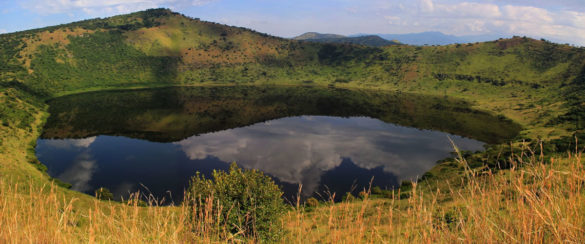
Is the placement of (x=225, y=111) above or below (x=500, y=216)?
below

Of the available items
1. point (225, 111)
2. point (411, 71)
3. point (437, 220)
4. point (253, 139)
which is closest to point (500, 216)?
point (437, 220)

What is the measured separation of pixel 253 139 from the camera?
8181 centimetres

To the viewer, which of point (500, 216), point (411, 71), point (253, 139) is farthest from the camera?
point (411, 71)

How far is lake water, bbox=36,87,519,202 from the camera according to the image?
183 ft

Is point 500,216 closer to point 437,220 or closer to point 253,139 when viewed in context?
point 437,220

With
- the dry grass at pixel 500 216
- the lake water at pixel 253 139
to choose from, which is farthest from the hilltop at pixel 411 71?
the dry grass at pixel 500 216

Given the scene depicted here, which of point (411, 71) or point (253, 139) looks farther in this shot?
point (411, 71)

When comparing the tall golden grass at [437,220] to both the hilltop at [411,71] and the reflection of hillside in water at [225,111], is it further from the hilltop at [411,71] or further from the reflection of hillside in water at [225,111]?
the hilltop at [411,71]

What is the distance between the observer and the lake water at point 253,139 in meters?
55.7

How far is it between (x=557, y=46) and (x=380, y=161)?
18368 centimetres

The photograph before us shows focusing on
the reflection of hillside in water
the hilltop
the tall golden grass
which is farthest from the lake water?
the tall golden grass

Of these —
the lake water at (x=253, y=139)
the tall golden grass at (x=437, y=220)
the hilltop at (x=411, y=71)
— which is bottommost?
the lake water at (x=253, y=139)

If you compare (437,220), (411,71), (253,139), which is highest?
(411,71)

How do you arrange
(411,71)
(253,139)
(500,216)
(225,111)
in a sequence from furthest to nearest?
1. (411,71)
2. (225,111)
3. (253,139)
4. (500,216)
